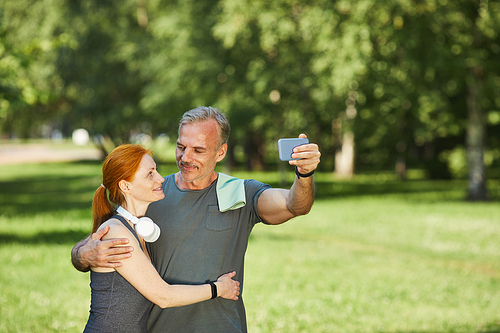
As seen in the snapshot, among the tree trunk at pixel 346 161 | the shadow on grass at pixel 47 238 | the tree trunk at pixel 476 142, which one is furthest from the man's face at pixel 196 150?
the tree trunk at pixel 346 161

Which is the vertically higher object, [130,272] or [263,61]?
[263,61]

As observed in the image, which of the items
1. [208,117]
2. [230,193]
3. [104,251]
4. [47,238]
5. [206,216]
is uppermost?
[208,117]

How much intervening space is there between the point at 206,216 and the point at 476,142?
20044mm

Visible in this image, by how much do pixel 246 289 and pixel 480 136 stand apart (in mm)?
15375

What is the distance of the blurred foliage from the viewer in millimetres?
16688

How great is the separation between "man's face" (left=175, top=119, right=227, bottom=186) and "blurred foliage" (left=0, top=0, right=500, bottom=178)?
896 centimetres

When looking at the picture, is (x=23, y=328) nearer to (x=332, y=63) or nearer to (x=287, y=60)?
(x=332, y=63)

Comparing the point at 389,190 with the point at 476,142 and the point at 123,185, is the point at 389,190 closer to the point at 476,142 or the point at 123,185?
the point at 476,142

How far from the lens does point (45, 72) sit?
29.0 meters

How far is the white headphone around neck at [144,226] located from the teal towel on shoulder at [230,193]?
1.41 feet

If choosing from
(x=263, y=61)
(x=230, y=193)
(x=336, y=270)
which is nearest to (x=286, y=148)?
(x=230, y=193)

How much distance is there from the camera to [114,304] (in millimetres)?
2582

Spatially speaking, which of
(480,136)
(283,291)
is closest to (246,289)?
(283,291)

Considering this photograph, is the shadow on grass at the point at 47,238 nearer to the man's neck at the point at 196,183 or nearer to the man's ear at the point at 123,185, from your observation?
the man's neck at the point at 196,183
